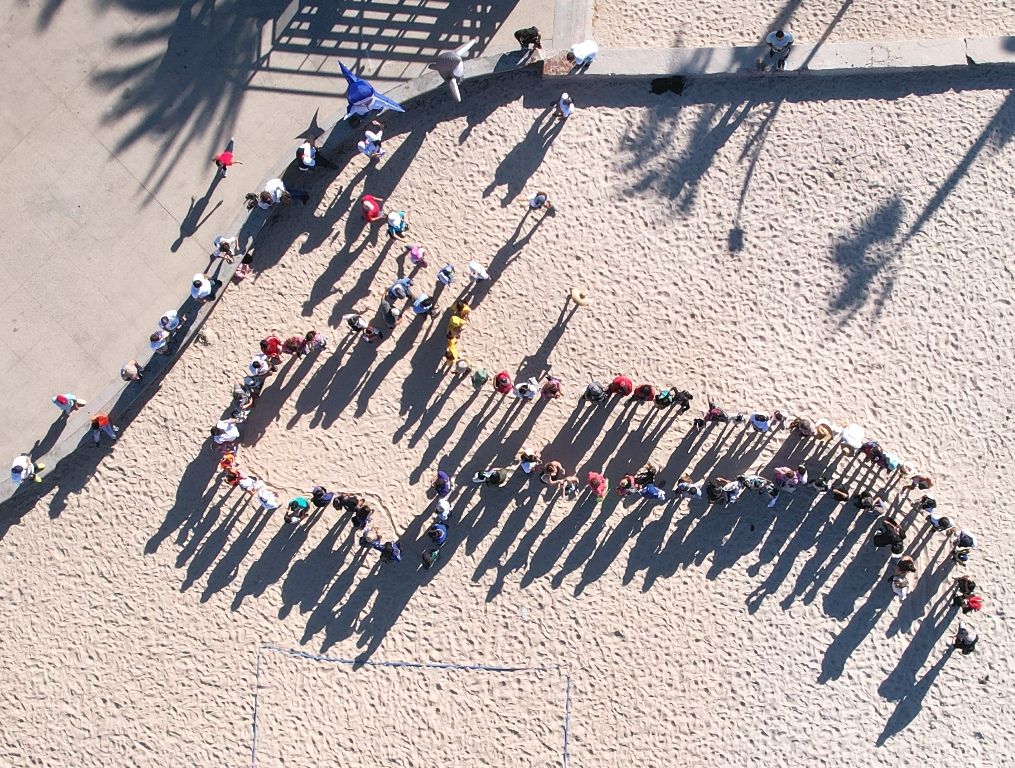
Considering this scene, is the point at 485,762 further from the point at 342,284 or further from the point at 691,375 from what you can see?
the point at 342,284

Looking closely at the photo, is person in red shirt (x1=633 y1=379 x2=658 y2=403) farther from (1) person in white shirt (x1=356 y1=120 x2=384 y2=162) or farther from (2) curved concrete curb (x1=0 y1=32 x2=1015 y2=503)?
(1) person in white shirt (x1=356 y1=120 x2=384 y2=162)

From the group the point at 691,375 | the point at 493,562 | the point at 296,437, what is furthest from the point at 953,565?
the point at 296,437

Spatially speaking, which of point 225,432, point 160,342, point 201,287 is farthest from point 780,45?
point 160,342

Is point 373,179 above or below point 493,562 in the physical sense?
above

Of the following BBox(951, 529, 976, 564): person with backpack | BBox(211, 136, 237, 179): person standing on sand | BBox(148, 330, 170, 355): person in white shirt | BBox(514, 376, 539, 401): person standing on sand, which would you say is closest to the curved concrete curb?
BBox(148, 330, 170, 355): person in white shirt

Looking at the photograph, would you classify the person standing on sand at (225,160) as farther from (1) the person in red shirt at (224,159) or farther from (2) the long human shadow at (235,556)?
(2) the long human shadow at (235,556)
